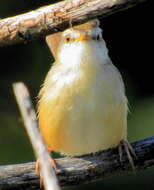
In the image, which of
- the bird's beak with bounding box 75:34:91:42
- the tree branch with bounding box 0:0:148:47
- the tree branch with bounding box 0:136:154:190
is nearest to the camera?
the tree branch with bounding box 0:0:148:47

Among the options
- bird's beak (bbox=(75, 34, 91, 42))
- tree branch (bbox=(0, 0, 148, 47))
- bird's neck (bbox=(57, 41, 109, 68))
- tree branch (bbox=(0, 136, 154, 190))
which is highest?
bird's beak (bbox=(75, 34, 91, 42))

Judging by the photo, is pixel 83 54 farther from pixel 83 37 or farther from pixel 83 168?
pixel 83 168

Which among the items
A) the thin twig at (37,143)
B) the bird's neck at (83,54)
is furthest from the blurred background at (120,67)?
the thin twig at (37,143)

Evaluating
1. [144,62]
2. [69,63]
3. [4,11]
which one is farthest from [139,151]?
[144,62]

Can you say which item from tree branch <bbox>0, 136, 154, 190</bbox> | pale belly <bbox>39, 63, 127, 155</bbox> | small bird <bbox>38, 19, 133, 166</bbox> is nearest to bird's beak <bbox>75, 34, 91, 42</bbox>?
small bird <bbox>38, 19, 133, 166</bbox>

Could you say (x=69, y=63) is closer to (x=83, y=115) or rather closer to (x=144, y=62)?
(x=83, y=115)

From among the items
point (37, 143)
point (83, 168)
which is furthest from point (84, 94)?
point (37, 143)

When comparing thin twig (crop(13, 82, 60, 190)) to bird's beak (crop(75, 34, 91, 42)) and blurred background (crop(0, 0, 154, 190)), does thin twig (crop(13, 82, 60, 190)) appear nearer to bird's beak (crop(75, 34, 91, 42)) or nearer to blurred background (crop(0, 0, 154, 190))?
bird's beak (crop(75, 34, 91, 42))
